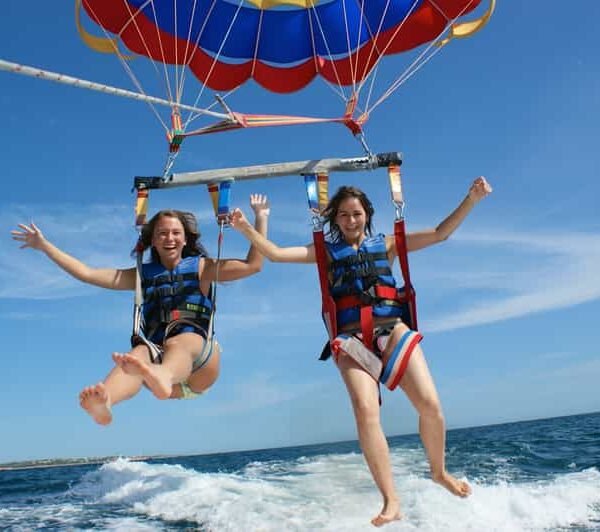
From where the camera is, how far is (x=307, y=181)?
5066mm

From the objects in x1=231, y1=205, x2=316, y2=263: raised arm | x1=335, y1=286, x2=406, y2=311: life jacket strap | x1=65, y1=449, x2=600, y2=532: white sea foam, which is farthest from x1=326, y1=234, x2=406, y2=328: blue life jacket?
x1=65, y1=449, x2=600, y2=532: white sea foam

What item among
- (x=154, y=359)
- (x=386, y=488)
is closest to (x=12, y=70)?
(x=154, y=359)

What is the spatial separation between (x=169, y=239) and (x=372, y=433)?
230 cm

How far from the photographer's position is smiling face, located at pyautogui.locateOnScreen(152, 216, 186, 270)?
5.12 meters

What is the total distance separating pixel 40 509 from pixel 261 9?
9.24 meters

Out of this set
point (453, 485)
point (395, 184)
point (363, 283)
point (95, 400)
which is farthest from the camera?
point (395, 184)

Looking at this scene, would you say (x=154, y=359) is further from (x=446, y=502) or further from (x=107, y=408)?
(x=446, y=502)

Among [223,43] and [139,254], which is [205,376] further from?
[223,43]

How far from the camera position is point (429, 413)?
4348 mm

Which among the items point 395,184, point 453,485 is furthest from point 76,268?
point 453,485

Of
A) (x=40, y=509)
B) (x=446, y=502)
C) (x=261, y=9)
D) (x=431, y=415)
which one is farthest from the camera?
(x=40, y=509)

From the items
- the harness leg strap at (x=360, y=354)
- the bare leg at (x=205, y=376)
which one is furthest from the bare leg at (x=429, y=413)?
the bare leg at (x=205, y=376)

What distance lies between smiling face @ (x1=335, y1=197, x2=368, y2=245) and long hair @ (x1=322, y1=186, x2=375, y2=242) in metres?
0.04

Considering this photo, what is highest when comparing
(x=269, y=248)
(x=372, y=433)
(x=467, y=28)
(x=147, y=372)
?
(x=467, y=28)
